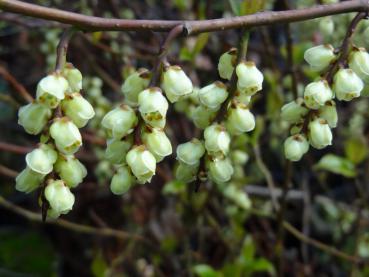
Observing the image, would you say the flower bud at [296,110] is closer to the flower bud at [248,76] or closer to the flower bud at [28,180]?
the flower bud at [248,76]

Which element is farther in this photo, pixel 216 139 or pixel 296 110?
pixel 296 110

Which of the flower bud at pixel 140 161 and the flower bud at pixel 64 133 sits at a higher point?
the flower bud at pixel 64 133

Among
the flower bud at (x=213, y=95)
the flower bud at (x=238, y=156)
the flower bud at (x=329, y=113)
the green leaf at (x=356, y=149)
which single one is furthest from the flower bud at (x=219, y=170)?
the green leaf at (x=356, y=149)

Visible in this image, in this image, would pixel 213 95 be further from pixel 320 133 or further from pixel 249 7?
pixel 249 7

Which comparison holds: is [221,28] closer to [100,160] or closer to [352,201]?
[100,160]

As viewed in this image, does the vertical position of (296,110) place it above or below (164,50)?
below

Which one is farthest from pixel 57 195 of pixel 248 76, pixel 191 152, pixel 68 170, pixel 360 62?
pixel 360 62

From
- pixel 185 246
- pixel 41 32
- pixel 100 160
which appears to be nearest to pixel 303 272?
pixel 185 246
